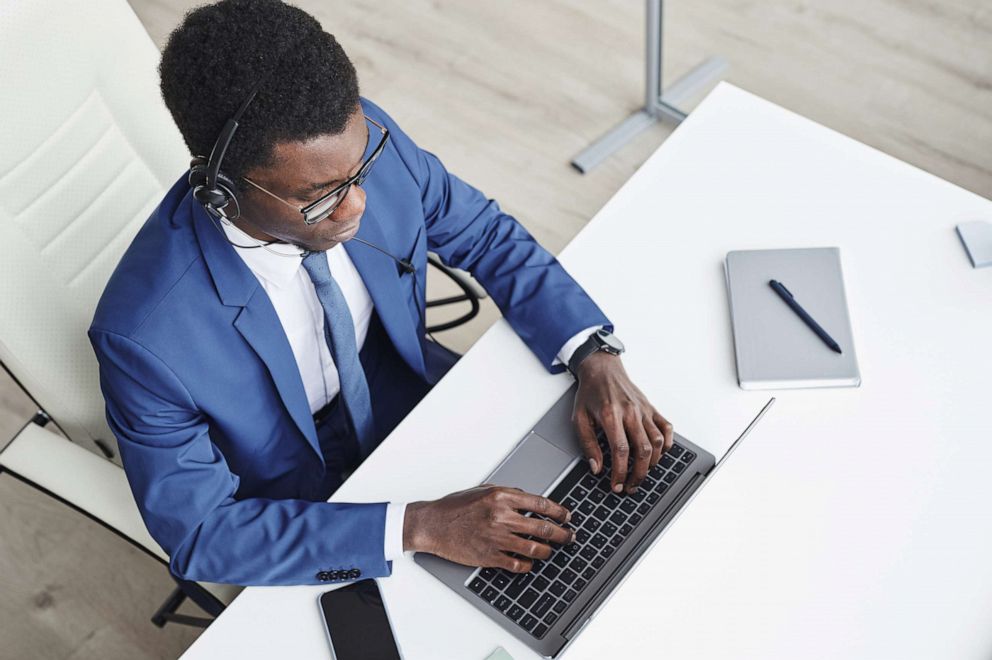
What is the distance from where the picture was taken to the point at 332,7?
131 inches

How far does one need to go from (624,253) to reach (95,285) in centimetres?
80

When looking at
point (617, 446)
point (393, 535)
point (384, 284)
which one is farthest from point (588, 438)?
point (384, 284)

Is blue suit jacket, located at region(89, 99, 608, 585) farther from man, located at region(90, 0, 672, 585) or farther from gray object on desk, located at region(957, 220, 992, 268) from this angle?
gray object on desk, located at region(957, 220, 992, 268)

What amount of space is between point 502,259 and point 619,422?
1.26ft

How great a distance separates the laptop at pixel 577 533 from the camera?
4.20 ft

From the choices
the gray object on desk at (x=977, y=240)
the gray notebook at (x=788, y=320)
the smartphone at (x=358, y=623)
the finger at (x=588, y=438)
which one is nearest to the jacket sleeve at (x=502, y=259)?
the finger at (x=588, y=438)

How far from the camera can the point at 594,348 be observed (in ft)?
4.89

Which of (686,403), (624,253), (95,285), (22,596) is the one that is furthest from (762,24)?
(22,596)

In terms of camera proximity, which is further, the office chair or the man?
the office chair

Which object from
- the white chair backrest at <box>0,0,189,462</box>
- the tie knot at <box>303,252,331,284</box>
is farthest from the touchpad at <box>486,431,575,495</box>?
the white chair backrest at <box>0,0,189,462</box>

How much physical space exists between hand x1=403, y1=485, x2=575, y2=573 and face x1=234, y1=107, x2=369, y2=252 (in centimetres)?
37

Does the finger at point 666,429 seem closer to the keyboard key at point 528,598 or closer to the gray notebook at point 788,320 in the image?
the gray notebook at point 788,320

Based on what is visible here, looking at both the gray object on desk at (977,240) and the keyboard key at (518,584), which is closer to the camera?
the keyboard key at (518,584)

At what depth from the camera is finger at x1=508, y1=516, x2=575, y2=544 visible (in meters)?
1.32
